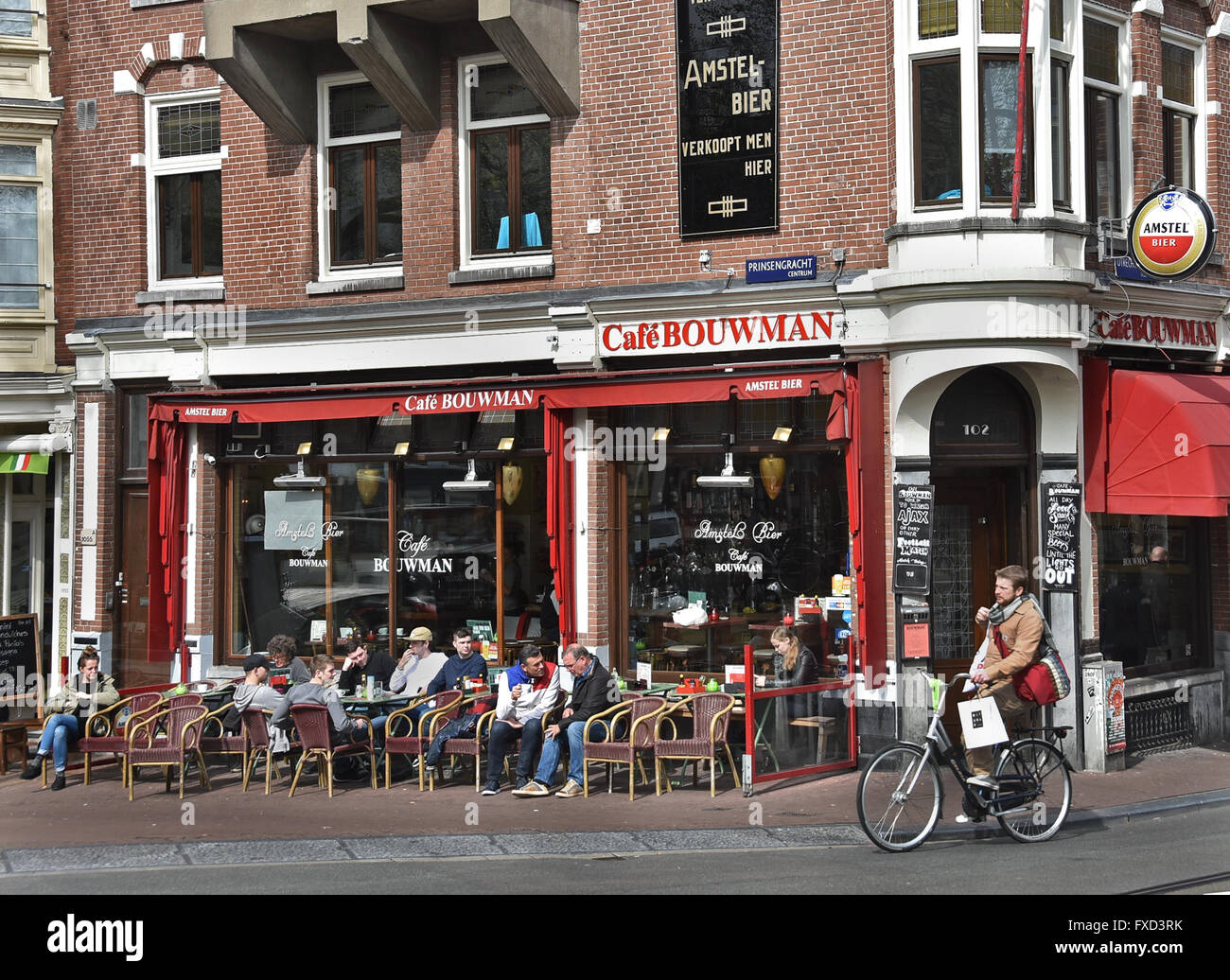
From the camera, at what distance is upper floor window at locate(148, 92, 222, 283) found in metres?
16.8

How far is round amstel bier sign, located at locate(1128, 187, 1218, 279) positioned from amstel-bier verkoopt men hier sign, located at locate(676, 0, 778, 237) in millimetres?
3624

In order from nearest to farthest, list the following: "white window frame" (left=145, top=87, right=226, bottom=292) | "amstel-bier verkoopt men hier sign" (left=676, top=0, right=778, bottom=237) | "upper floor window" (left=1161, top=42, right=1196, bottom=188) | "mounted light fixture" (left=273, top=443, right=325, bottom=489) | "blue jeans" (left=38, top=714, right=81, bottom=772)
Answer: "blue jeans" (left=38, top=714, right=81, bottom=772) → "amstel-bier verkoopt men hier sign" (left=676, top=0, right=778, bottom=237) → "upper floor window" (left=1161, top=42, right=1196, bottom=188) → "mounted light fixture" (left=273, top=443, right=325, bottom=489) → "white window frame" (left=145, top=87, right=226, bottom=292)

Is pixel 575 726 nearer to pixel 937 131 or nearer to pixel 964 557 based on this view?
pixel 964 557

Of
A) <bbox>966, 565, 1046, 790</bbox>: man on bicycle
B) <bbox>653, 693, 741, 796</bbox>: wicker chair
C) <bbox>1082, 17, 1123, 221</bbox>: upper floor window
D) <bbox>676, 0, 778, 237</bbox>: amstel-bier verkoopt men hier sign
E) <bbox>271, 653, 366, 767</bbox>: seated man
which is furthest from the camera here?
<bbox>1082, 17, 1123, 221</bbox>: upper floor window

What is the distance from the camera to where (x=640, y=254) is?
1455 centimetres

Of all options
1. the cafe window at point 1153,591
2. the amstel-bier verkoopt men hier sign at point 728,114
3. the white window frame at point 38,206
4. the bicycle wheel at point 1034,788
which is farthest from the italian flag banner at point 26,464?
the cafe window at point 1153,591

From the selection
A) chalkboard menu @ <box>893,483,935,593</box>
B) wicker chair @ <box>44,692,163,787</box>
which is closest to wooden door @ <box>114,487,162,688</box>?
wicker chair @ <box>44,692,163,787</box>

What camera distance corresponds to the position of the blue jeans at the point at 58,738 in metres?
13.8

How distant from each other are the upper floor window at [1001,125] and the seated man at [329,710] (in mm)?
7883

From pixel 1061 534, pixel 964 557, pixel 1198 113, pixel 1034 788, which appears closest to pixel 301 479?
pixel 964 557

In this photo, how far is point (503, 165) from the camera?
1548 centimetres

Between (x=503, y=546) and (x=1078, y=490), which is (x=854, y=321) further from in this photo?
(x=503, y=546)

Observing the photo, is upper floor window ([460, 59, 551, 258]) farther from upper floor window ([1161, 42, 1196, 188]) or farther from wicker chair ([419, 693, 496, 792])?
upper floor window ([1161, 42, 1196, 188])

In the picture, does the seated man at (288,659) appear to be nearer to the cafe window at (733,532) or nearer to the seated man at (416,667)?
the seated man at (416,667)
